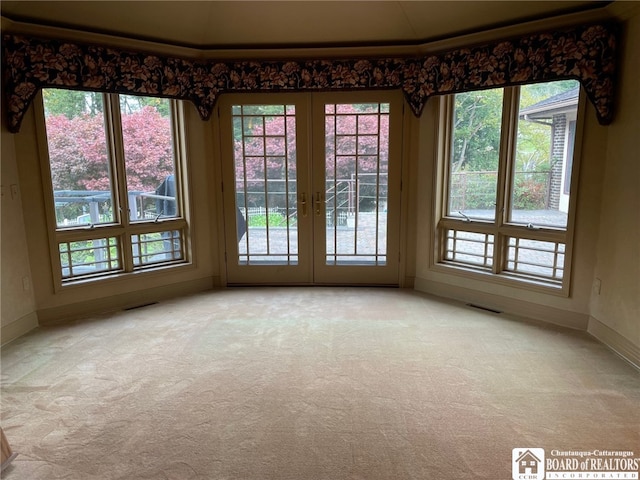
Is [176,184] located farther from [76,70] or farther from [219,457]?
[219,457]

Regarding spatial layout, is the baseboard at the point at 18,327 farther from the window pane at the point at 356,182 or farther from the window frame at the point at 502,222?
the window frame at the point at 502,222

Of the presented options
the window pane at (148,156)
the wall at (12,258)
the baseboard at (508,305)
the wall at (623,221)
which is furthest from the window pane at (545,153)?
the wall at (12,258)

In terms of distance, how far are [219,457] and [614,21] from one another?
12.6 ft

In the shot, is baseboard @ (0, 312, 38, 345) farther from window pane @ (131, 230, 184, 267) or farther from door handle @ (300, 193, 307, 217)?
door handle @ (300, 193, 307, 217)

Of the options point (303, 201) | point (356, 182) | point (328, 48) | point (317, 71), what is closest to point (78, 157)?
point (303, 201)

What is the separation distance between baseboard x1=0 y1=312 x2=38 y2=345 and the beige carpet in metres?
0.13

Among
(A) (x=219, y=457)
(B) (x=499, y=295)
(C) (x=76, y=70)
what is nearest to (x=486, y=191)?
(B) (x=499, y=295)

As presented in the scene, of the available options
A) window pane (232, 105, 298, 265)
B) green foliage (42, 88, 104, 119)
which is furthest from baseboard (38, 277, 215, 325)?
green foliage (42, 88, 104, 119)

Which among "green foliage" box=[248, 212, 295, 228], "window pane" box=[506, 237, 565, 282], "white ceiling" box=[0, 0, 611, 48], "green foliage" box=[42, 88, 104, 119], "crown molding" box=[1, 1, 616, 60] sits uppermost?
"white ceiling" box=[0, 0, 611, 48]

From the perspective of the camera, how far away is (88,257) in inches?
163

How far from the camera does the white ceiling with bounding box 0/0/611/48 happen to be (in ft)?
11.2

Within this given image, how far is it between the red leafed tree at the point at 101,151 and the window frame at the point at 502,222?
2810 mm

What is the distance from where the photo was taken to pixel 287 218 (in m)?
4.76

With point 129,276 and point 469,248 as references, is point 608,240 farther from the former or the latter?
point 129,276
